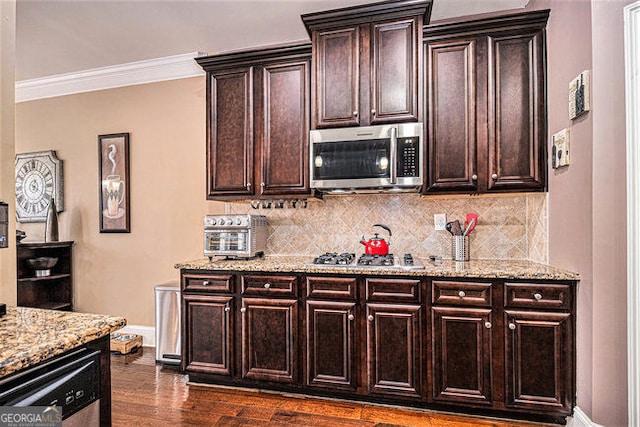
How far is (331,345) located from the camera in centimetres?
247

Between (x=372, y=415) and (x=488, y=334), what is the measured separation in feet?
3.01

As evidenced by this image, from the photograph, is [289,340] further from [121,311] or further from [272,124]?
[121,311]

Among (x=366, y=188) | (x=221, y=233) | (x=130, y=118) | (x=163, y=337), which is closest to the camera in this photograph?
(x=366, y=188)

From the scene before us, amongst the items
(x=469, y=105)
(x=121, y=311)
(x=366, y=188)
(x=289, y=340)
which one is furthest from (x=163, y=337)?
(x=469, y=105)

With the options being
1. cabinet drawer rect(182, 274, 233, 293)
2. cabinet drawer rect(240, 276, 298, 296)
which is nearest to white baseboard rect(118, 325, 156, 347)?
cabinet drawer rect(182, 274, 233, 293)

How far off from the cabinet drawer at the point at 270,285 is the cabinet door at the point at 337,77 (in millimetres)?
1212

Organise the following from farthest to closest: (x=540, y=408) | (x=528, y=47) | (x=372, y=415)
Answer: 1. (x=528, y=47)
2. (x=372, y=415)
3. (x=540, y=408)

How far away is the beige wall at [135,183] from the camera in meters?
3.67

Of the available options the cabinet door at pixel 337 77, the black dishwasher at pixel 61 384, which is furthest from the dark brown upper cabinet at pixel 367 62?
the black dishwasher at pixel 61 384

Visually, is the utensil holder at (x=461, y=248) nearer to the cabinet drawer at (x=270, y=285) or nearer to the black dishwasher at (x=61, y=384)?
the cabinet drawer at (x=270, y=285)

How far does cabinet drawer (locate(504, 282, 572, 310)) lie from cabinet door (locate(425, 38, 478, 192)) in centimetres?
75

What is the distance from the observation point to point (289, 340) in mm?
2547

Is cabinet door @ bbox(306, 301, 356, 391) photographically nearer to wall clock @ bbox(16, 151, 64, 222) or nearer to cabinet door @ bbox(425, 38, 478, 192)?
cabinet door @ bbox(425, 38, 478, 192)

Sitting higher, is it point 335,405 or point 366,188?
point 366,188
